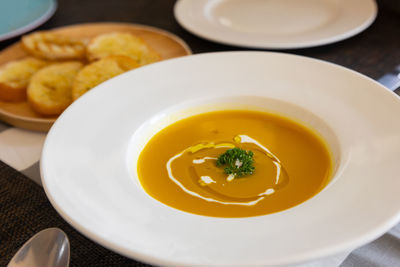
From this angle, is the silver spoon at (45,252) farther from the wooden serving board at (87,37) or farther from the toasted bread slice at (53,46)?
the toasted bread slice at (53,46)

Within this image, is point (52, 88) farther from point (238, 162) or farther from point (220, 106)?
point (238, 162)

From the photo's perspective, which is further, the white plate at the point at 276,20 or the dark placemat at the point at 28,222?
the white plate at the point at 276,20

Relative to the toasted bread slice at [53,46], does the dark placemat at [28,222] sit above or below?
above

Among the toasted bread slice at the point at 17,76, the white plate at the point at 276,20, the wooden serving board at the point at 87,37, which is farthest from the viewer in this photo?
the white plate at the point at 276,20

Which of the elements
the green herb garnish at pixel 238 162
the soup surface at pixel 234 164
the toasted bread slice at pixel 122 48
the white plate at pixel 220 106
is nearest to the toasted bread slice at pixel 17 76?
the toasted bread slice at pixel 122 48

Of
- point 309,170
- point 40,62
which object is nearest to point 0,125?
point 40,62

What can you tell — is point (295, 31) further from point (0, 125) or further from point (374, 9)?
point (0, 125)

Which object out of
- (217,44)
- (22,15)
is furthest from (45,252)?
(22,15)
